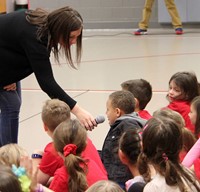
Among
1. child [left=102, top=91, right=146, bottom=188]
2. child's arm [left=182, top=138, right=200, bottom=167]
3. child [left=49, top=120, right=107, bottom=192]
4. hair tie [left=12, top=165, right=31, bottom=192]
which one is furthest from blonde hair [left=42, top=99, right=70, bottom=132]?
hair tie [left=12, top=165, right=31, bottom=192]

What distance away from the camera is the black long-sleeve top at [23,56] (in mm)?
3135

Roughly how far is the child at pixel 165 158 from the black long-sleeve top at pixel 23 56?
94 cm

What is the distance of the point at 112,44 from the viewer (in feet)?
28.8

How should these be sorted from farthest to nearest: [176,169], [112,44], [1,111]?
1. [112,44]
2. [1,111]
3. [176,169]

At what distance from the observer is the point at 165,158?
223 cm

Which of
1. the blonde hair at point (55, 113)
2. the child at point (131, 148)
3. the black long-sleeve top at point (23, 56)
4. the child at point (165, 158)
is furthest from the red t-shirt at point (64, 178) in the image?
the black long-sleeve top at point (23, 56)

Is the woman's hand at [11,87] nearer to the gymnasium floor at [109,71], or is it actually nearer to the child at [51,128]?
the child at [51,128]

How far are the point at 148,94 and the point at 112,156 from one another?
70 cm

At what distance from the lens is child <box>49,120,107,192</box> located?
2404mm

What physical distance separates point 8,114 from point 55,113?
0.62 metres

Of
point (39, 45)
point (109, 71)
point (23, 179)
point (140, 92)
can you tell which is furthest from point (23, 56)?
point (109, 71)

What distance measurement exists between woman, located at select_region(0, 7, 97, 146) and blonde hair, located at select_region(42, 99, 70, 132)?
7 cm

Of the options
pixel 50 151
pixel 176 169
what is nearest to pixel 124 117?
pixel 50 151

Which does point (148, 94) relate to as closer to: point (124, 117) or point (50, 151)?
point (124, 117)
